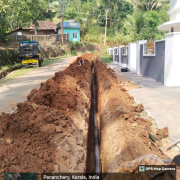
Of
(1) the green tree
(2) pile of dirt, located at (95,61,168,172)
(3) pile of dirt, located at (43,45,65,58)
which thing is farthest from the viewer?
(3) pile of dirt, located at (43,45,65,58)

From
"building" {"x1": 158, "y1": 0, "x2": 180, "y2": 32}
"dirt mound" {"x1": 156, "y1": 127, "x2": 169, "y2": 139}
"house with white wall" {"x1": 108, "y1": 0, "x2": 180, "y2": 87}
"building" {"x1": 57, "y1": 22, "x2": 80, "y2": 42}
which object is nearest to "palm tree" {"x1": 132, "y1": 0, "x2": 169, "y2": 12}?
"building" {"x1": 57, "y1": 22, "x2": 80, "y2": 42}

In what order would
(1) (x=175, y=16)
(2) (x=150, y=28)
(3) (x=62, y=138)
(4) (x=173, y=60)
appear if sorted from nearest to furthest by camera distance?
1. (3) (x=62, y=138)
2. (4) (x=173, y=60)
3. (1) (x=175, y=16)
4. (2) (x=150, y=28)

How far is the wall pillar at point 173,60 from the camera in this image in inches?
293

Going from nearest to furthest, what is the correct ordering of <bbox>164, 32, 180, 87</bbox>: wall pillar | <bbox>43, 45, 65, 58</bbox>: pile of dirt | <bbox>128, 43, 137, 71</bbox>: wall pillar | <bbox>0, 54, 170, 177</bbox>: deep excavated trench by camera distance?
<bbox>0, 54, 170, 177</bbox>: deep excavated trench < <bbox>164, 32, 180, 87</bbox>: wall pillar < <bbox>128, 43, 137, 71</bbox>: wall pillar < <bbox>43, 45, 65, 58</bbox>: pile of dirt

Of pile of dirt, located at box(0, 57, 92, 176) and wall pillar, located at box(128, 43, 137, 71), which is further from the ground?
wall pillar, located at box(128, 43, 137, 71)

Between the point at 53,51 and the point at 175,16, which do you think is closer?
the point at 175,16

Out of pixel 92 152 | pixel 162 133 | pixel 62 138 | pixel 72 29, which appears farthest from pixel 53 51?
pixel 62 138

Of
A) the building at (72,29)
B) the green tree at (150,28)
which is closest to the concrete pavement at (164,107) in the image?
the green tree at (150,28)

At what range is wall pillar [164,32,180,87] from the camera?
7.44 metres

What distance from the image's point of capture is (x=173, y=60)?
757 cm

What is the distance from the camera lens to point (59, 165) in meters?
2.84

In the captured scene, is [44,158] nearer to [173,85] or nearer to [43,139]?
[43,139]

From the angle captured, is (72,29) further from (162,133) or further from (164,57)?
(162,133)

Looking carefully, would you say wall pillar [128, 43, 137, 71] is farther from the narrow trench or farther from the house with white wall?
the narrow trench
